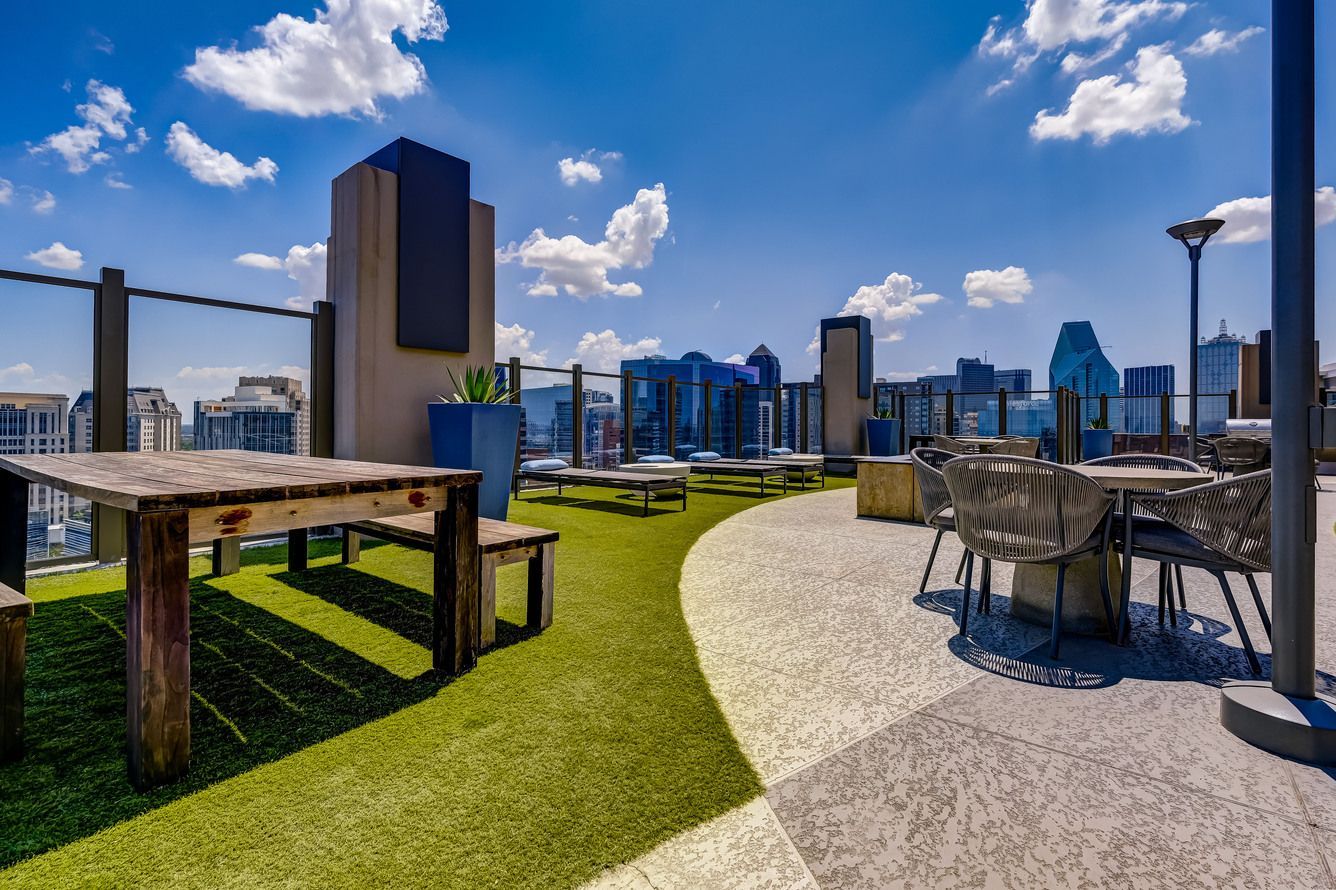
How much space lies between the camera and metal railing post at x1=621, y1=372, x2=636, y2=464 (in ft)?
34.9

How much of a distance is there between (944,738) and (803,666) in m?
0.63

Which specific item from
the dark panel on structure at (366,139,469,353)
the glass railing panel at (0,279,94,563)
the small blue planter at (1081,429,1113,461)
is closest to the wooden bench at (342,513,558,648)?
the glass railing panel at (0,279,94,563)

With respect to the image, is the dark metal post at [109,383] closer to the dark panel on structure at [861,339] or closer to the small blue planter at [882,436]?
the dark panel on structure at [861,339]

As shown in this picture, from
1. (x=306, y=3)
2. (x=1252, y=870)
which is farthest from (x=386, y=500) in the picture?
(x=306, y=3)

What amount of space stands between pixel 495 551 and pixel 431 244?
14.1 feet

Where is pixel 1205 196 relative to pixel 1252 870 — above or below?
above

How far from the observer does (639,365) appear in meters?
11.2

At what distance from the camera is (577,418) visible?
9641 mm

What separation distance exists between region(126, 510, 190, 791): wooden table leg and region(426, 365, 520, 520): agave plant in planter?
344 centimetres

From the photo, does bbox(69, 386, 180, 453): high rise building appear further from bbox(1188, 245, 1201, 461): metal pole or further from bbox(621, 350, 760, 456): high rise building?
bbox(1188, 245, 1201, 461): metal pole

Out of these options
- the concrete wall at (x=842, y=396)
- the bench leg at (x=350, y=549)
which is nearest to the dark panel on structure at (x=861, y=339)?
the concrete wall at (x=842, y=396)

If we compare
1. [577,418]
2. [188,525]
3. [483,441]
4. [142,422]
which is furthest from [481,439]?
[577,418]

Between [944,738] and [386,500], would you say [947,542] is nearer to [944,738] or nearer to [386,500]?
[944,738]

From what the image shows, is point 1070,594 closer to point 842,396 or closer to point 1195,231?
point 1195,231
